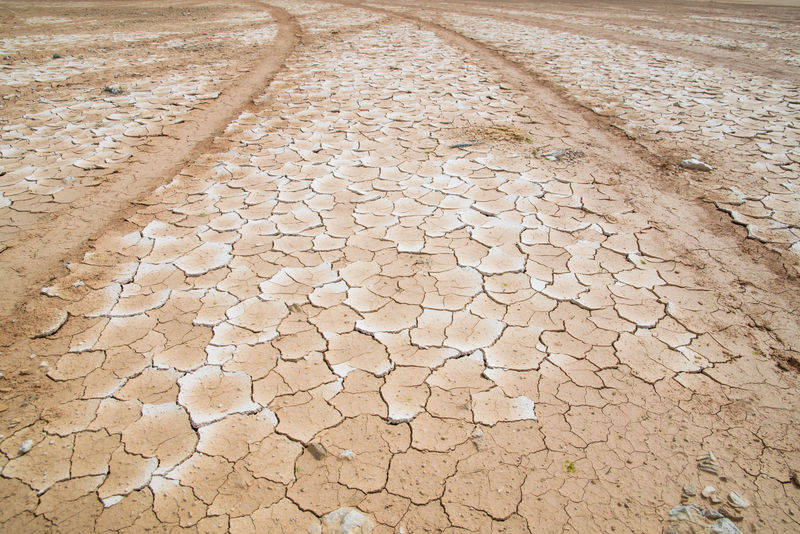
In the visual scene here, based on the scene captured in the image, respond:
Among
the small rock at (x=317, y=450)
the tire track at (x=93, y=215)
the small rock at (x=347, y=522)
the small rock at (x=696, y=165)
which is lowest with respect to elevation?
the small rock at (x=347, y=522)

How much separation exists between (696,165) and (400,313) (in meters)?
2.99

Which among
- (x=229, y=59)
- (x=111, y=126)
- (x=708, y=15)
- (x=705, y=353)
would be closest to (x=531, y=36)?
(x=229, y=59)

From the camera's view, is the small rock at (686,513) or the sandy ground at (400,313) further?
the sandy ground at (400,313)

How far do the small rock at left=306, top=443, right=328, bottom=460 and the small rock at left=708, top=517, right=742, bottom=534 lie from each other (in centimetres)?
133

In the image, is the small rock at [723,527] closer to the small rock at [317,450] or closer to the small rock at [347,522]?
the small rock at [347,522]

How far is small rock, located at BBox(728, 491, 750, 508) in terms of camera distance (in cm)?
149

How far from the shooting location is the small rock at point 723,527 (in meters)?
1.40

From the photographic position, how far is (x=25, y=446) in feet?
5.46

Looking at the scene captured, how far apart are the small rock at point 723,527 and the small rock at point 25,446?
2418mm

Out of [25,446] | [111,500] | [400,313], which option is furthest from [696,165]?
[25,446]

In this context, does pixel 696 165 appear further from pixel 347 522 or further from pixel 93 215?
pixel 93 215

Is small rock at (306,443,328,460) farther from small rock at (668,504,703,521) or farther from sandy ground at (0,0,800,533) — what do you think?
small rock at (668,504,703,521)

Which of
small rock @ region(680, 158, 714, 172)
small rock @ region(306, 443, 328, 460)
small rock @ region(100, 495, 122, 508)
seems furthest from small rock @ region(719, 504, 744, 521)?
small rock @ region(680, 158, 714, 172)

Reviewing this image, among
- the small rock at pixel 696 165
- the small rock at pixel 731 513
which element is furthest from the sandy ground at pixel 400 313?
the small rock at pixel 696 165
